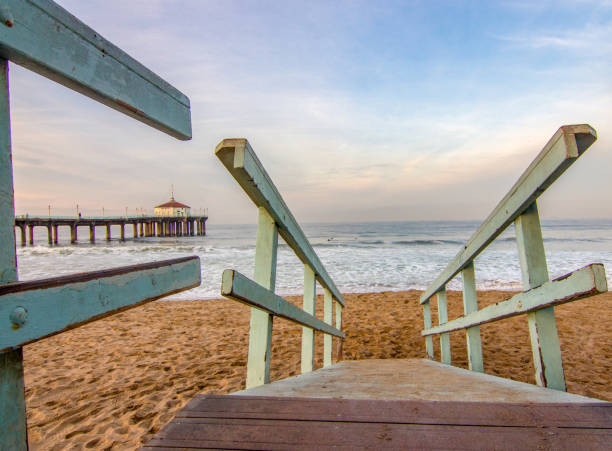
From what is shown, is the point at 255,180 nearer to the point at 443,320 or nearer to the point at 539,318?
the point at 539,318

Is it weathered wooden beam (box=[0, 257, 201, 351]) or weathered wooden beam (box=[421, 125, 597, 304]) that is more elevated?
weathered wooden beam (box=[421, 125, 597, 304])

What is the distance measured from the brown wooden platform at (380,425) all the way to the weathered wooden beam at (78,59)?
974 millimetres

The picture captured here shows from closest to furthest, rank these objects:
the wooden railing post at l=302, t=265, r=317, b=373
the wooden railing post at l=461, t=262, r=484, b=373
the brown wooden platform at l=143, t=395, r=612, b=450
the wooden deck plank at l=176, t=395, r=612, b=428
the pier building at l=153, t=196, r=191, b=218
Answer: the brown wooden platform at l=143, t=395, r=612, b=450, the wooden deck plank at l=176, t=395, r=612, b=428, the wooden railing post at l=461, t=262, r=484, b=373, the wooden railing post at l=302, t=265, r=317, b=373, the pier building at l=153, t=196, r=191, b=218

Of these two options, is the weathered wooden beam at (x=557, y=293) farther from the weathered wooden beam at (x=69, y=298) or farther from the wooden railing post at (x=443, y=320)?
the weathered wooden beam at (x=69, y=298)

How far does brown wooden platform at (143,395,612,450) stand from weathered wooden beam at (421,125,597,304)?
840mm

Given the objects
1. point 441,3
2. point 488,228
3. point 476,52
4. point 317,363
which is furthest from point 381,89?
point 488,228

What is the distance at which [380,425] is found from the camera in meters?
1.07

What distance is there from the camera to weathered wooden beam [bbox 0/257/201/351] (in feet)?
1.71

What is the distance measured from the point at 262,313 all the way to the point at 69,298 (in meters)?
0.95

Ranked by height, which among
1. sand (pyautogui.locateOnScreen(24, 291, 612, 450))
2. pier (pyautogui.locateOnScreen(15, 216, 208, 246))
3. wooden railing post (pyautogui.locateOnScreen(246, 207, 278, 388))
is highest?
pier (pyautogui.locateOnScreen(15, 216, 208, 246))

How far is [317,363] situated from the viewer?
4660 mm

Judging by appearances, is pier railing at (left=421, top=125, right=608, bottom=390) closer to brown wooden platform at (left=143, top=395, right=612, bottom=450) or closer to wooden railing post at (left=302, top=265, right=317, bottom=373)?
brown wooden platform at (left=143, top=395, right=612, bottom=450)

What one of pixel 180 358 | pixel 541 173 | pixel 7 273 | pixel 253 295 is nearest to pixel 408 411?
pixel 253 295

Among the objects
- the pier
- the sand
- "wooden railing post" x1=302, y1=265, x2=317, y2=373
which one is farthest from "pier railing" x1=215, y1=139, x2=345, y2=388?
the pier
